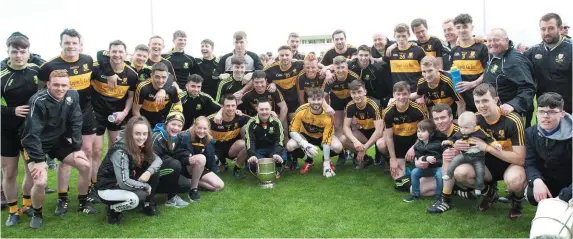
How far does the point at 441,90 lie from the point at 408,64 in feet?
2.64

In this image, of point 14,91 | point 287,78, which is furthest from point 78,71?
point 287,78

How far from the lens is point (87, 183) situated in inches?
191

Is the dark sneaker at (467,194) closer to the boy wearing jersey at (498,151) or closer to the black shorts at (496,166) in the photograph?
the boy wearing jersey at (498,151)

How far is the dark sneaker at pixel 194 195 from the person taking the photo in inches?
→ 205

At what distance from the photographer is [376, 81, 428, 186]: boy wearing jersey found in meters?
5.50

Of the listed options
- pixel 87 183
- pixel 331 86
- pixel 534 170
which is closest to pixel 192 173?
pixel 87 183

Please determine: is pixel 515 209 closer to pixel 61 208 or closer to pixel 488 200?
pixel 488 200

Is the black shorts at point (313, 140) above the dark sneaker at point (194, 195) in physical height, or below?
above

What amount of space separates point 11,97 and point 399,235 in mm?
3752

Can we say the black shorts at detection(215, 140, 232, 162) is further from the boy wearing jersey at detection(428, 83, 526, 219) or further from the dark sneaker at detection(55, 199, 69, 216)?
the boy wearing jersey at detection(428, 83, 526, 219)

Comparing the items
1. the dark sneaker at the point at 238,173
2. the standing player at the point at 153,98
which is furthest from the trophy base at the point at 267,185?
the standing player at the point at 153,98

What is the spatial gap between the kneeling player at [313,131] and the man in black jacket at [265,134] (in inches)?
11.5

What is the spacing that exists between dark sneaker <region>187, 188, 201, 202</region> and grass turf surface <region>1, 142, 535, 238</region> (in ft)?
0.23

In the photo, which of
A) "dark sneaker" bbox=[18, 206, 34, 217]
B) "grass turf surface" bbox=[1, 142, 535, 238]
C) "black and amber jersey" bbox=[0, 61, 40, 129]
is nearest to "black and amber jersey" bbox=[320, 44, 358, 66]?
"grass turf surface" bbox=[1, 142, 535, 238]
